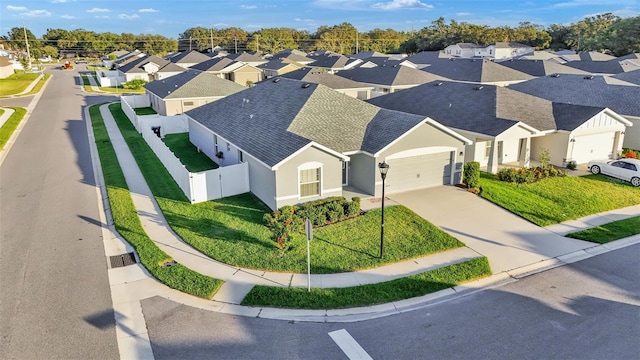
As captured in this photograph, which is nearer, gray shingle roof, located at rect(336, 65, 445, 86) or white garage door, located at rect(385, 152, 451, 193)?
white garage door, located at rect(385, 152, 451, 193)


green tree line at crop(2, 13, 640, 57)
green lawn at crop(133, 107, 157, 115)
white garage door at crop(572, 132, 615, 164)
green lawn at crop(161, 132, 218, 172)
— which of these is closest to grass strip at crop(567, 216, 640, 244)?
white garage door at crop(572, 132, 615, 164)

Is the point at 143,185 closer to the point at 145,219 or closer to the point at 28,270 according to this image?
the point at 145,219

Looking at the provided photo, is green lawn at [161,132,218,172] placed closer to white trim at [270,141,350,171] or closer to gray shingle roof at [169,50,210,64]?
white trim at [270,141,350,171]

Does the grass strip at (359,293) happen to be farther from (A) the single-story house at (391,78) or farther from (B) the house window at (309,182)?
(A) the single-story house at (391,78)

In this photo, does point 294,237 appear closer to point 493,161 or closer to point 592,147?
point 493,161

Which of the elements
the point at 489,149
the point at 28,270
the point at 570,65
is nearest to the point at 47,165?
the point at 28,270

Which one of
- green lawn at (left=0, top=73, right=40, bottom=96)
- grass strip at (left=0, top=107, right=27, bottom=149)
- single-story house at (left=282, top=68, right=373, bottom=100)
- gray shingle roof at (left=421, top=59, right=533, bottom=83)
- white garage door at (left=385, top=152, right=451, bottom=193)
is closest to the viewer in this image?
white garage door at (left=385, top=152, right=451, bottom=193)
